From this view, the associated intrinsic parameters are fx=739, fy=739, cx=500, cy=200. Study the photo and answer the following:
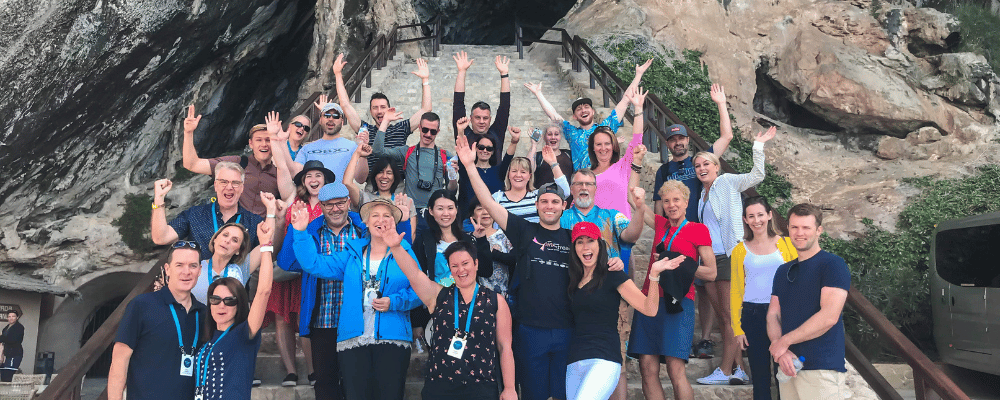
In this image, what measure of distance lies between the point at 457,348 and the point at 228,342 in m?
1.15

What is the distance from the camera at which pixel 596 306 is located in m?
4.00

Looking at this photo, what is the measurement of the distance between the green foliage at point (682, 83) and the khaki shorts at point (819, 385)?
892cm

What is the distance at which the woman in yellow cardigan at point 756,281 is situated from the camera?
4367 millimetres

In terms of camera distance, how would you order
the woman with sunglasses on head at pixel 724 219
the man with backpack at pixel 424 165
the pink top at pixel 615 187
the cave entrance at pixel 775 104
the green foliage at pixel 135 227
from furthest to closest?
the cave entrance at pixel 775 104, the green foliage at pixel 135 227, the man with backpack at pixel 424 165, the pink top at pixel 615 187, the woman with sunglasses on head at pixel 724 219

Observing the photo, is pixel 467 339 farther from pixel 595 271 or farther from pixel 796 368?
pixel 796 368

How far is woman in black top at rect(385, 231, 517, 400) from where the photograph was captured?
151 inches

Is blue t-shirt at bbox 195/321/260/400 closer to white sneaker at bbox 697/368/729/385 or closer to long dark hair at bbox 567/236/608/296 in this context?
long dark hair at bbox 567/236/608/296

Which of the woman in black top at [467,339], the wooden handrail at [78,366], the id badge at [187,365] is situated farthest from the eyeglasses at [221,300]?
the woman in black top at [467,339]

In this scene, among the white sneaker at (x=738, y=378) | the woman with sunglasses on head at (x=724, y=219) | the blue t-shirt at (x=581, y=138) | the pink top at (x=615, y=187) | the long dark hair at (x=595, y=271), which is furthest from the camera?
the blue t-shirt at (x=581, y=138)

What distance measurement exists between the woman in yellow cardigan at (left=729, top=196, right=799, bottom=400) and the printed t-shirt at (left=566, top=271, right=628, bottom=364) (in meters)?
0.95

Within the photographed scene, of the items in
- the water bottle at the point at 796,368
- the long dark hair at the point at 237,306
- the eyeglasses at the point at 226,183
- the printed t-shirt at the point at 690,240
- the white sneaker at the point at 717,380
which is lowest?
the white sneaker at the point at 717,380

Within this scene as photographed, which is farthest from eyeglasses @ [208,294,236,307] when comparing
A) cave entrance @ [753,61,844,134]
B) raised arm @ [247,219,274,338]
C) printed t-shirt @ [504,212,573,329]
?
cave entrance @ [753,61,844,134]

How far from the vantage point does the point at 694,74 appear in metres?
14.1

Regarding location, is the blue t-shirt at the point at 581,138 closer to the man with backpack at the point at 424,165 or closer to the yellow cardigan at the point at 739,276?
the man with backpack at the point at 424,165
